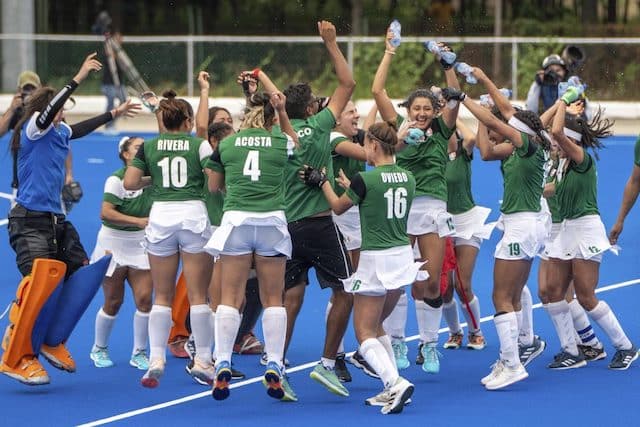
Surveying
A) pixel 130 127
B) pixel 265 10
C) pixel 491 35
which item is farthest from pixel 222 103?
pixel 265 10

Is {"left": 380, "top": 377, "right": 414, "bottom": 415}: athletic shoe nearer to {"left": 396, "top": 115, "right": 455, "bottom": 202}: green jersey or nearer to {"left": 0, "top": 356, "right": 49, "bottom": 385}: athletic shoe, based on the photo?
{"left": 396, "top": 115, "right": 455, "bottom": 202}: green jersey

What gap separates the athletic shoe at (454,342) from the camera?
11234 millimetres

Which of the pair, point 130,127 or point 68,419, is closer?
point 68,419

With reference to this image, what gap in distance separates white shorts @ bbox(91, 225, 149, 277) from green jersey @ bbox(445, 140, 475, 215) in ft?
8.47

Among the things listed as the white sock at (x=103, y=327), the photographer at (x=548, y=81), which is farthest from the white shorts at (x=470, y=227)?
the photographer at (x=548, y=81)

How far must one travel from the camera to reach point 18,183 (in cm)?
1029

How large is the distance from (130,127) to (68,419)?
19.9 m

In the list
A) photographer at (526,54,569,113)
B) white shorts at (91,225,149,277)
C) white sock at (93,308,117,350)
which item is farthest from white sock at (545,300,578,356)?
photographer at (526,54,569,113)

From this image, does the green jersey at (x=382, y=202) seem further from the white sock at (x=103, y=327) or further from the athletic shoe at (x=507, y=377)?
the white sock at (x=103, y=327)

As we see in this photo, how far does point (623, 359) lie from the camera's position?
34.4 ft

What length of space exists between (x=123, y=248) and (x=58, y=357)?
1231mm

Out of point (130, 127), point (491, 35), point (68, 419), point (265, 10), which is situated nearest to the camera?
point (68, 419)

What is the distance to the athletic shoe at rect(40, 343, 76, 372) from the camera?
9.87 m

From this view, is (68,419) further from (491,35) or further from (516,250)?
(491,35)
